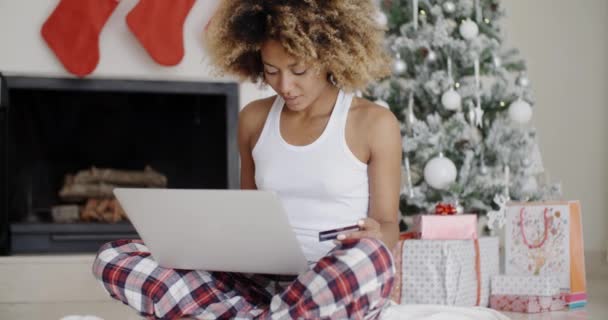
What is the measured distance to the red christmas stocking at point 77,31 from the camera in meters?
2.50

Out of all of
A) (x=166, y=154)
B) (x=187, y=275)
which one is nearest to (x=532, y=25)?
(x=166, y=154)

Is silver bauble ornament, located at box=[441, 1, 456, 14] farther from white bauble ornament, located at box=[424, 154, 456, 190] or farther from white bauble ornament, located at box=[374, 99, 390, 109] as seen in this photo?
white bauble ornament, located at box=[424, 154, 456, 190]

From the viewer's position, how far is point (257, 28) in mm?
1545

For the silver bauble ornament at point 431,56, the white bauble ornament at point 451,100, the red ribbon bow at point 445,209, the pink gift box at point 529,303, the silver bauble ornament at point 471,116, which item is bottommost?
the pink gift box at point 529,303

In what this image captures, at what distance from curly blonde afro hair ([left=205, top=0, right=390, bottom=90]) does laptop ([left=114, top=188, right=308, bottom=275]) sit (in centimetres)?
39

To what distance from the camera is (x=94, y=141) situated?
9.41 feet

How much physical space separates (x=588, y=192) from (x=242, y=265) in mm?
2161

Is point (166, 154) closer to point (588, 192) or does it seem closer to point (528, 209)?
point (528, 209)

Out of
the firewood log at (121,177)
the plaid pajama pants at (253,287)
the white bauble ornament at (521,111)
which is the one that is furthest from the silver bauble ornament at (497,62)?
the plaid pajama pants at (253,287)

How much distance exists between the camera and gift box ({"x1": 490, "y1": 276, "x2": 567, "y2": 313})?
2.12 m

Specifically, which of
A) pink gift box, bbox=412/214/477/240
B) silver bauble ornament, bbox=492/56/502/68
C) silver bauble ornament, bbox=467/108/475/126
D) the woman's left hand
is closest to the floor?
pink gift box, bbox=412/214/477/240

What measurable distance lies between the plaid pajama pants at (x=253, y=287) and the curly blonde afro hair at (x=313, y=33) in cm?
40

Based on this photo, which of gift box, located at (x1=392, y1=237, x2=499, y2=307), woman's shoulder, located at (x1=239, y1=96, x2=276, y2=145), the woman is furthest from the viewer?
gift box, located at (x1=392, y1=237, x2=499, y2=307)

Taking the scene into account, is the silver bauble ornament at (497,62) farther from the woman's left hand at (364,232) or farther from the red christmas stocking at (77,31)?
the woman's left hand at (364,232)
